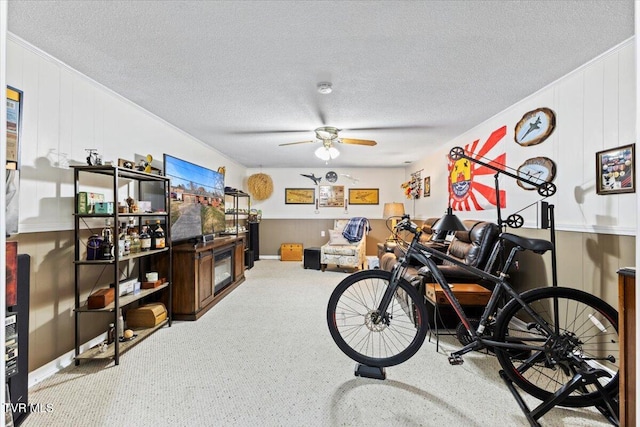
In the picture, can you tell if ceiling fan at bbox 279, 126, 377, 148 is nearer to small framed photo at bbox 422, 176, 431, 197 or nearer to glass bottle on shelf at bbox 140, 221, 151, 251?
glass bottle on shelf at bbox 140, 221, 151, 251

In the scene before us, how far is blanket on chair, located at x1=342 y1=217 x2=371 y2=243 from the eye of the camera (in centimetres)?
582

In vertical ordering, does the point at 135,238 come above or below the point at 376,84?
below

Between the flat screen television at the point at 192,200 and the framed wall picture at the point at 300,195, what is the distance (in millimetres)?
2670

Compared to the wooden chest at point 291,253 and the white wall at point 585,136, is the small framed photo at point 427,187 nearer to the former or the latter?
the white wall at point 585,136

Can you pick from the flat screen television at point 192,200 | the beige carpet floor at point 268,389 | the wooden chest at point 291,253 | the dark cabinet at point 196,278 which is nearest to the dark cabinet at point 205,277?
the dark cabinet at point 196,278

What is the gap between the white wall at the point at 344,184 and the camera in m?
7.09

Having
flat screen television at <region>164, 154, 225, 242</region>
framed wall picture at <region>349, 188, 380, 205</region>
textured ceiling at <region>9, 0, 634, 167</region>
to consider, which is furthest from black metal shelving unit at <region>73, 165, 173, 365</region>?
framed wall picture at <region>349, 188, 380, 205</region>

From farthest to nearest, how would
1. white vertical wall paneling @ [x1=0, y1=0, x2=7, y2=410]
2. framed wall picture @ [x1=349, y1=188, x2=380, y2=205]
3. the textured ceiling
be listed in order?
framed wall picture @ [x1=349, y1=188, x2=380, y2=205] < the textured ceiling < white vertical wall paneling @ [x1=0, y1=0, x2=7, y2=410]

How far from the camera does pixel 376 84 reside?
2461mm

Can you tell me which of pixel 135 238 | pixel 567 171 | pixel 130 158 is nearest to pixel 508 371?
pixel 567 171

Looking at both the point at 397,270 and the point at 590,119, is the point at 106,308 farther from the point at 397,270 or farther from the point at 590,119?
the point at 590,119

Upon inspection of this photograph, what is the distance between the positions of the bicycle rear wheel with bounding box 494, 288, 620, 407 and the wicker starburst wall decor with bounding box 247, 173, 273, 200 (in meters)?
5.87

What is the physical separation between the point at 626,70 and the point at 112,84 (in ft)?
12.5

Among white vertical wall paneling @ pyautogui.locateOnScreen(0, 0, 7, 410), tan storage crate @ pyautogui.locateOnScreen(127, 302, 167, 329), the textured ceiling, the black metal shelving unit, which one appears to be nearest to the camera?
white vertical wall paneling @ pyautogui.locateOnScreen(0, 0, 7, 410)
